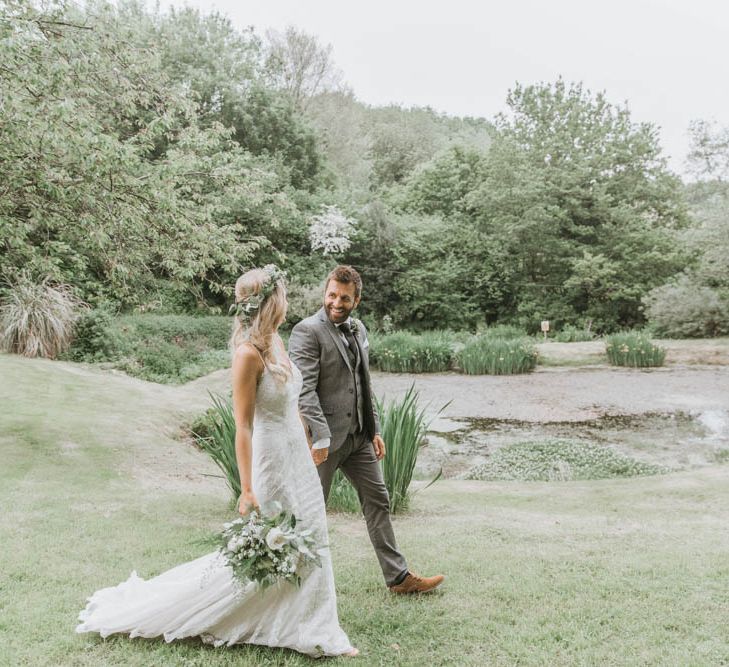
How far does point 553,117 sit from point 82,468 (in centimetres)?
2038

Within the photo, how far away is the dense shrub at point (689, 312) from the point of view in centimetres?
1683

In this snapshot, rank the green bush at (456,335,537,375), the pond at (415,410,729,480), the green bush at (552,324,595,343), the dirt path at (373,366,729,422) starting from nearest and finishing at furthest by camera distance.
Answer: the pond at (415,410,729,480) → the dirt path at (373,366,729,422) → the green bush at (456,335,537,375) → the green bush at (552,324,595,343)

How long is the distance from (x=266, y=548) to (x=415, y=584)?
1133 mm

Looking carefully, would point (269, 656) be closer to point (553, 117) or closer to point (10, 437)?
point (10, 437)

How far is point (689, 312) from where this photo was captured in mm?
17078

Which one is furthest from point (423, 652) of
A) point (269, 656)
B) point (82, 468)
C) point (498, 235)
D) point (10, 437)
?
point (498, 235)

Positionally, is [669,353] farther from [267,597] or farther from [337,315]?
[267,597]

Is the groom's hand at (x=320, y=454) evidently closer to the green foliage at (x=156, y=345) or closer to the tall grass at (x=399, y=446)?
the tall grass at (x=399, y=446)

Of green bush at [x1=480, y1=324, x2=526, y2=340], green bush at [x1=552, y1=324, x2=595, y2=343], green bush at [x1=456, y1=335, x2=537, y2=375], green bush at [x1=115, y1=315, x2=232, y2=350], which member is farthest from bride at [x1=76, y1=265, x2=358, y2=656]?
green bush at [x1=552, y1=324, x2=595, y2=343]

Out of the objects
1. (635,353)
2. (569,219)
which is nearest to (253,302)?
(635,353)

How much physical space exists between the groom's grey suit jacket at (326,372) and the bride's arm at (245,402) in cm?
50

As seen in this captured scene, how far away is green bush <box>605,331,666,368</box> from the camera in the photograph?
47.4 ft

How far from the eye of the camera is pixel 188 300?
1864 cm

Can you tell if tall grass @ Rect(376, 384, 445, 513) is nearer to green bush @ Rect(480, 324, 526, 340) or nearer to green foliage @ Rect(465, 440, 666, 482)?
green foliage @ Rect(465, 440, 666, 482)
